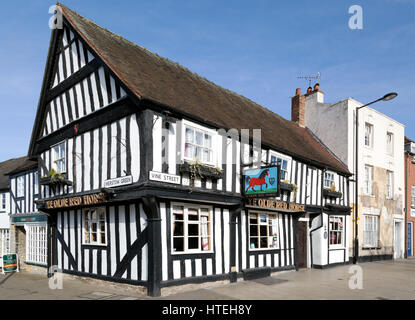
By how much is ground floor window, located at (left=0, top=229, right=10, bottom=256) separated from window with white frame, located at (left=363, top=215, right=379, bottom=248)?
1819 centimetres

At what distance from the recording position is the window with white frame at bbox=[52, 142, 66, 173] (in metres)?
12.8

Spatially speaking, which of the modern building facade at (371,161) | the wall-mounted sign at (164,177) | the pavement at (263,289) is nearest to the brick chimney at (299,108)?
the modern building facade at (371,161)

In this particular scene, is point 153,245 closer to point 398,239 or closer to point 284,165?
point 284,165

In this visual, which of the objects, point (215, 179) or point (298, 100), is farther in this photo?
point (298, 100)

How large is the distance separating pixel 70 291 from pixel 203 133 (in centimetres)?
580

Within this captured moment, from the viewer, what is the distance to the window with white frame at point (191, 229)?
9953 millimetres

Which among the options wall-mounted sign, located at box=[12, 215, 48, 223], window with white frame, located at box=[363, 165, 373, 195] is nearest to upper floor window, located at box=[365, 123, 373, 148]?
window with white frame, located at box=[363, 165, 373, 195]

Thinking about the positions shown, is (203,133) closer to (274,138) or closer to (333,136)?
(274,138)

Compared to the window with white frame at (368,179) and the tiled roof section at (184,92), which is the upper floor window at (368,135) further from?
the tiled roof section at (184,92)

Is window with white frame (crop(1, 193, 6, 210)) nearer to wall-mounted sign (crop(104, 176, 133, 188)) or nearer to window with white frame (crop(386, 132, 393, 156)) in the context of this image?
wall-mounted sign (crop(104, 176, 133, 188))

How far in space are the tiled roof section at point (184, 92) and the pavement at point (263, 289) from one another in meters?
4.69

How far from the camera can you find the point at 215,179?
10961 millimetres

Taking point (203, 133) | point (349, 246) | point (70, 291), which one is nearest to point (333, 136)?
point (349, 246)

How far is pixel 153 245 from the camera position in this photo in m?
A: 9.16
